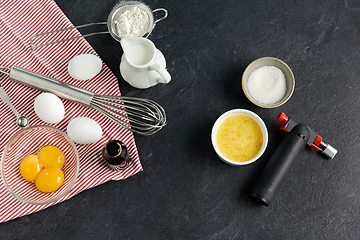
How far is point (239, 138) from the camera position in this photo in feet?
3.14

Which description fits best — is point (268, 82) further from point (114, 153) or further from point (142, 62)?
point (114, 153)

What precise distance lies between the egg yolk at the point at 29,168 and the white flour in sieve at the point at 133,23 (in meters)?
0.44

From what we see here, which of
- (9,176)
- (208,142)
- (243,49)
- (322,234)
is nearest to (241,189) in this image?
(208,142)

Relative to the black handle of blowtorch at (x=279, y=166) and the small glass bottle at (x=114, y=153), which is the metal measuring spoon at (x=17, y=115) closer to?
the small glass bottle at (x=114, y=153)

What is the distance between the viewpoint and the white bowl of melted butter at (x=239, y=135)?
95cm

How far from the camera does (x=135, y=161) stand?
97 centimetres

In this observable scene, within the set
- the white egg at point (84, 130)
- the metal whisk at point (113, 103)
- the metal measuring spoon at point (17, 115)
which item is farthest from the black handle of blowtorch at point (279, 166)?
the metal measuring spoon at point (17, 115)

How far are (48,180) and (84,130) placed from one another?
16cm

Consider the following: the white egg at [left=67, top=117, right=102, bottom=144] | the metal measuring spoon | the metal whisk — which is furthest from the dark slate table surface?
the metal measuring spoon

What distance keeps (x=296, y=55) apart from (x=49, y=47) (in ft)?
2.60

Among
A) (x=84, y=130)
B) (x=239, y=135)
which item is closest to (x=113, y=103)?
(x=84, y=130)

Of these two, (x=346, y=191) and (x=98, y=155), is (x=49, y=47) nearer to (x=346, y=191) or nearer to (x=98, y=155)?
(x=98, y=155)

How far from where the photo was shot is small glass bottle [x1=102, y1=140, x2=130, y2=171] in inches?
32.6

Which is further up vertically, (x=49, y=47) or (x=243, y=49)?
(x=243, y=49)
